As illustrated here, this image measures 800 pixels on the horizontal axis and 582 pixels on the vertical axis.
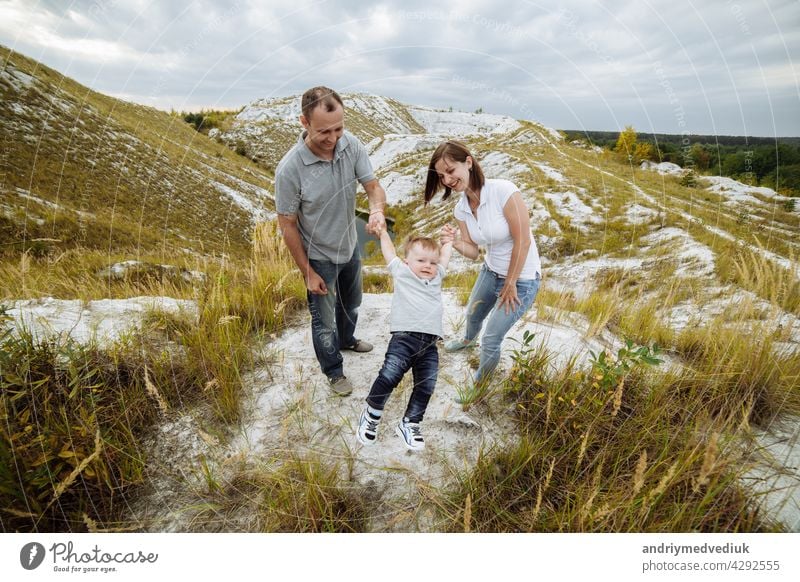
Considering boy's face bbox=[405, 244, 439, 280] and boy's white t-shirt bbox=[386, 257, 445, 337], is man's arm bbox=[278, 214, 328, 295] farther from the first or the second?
boy's face bbox=[405, 244, 439, 280]

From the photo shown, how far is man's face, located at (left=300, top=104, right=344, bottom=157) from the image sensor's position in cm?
232

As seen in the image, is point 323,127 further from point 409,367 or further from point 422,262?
point 409,367

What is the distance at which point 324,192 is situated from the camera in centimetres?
260

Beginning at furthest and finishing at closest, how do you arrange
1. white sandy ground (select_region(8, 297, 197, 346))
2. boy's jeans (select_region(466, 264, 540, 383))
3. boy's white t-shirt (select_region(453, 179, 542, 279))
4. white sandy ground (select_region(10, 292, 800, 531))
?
white sandy ground (select_region(8, 297, 197, 346)) < boy's jeans (select_region(466, 264, 540, 383)) < boy's white t-shirt (select_region(453, 179, 542, 279)) < white sandy ground (select_region(10, 292, 800, 531))

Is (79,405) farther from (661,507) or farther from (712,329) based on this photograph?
(712,329)

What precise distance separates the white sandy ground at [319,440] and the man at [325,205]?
454 mm

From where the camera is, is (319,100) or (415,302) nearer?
(319,100)

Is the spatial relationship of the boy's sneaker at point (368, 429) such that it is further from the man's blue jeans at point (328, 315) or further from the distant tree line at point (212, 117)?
the distant tree line at point (212, 117)

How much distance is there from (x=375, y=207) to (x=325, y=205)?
40cm

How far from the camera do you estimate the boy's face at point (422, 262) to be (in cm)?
247

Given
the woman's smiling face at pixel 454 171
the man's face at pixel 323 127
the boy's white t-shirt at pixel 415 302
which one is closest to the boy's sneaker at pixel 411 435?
the boy's white t-shirt at pixel 415 302

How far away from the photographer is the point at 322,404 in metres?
2.92

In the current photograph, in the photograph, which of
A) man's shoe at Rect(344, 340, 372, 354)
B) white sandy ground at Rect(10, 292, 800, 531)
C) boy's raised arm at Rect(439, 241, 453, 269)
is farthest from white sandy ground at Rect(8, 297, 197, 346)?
boy's raised arm at Rect(439, 241, 453, 269)

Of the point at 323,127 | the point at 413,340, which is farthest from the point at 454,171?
the point at 413,340
